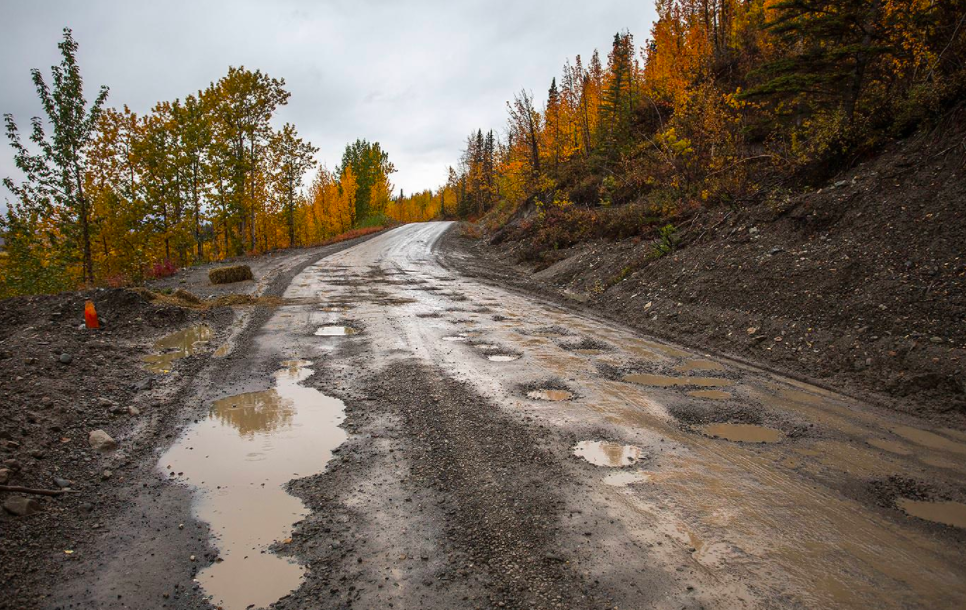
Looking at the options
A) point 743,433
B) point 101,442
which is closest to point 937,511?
point 743,433

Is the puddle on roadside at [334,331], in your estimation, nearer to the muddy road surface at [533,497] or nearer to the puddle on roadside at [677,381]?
the muddy road surface at [533,497]

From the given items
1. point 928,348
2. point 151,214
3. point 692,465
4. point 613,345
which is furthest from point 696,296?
point 151,214

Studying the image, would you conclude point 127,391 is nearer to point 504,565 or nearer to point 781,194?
point 504,565

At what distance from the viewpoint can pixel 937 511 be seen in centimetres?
288

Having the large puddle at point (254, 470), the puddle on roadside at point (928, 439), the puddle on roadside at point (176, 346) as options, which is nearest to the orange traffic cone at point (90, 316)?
the puddle on roadside at point (176, 346)

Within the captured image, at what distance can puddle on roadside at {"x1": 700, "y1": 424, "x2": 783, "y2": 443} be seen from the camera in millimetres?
3882

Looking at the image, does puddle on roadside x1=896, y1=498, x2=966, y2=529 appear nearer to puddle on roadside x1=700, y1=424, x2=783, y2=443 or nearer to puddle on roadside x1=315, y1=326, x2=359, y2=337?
puddle on roadside x1=700, y1=424, x2=783, y2=443

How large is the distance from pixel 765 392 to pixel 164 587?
524 centimetres

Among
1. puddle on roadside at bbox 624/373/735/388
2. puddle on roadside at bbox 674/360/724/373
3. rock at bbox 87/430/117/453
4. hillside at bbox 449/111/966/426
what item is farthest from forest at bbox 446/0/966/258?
rock at bbox 87/430/117/453

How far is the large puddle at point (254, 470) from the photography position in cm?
237

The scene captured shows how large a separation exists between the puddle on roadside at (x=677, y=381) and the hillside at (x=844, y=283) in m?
1.03

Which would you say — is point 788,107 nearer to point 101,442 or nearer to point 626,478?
point 626,478

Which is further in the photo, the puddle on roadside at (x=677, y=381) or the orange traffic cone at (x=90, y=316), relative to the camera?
the orange traffic cone at (x=90, y=316)

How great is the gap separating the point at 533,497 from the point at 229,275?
1218cm
